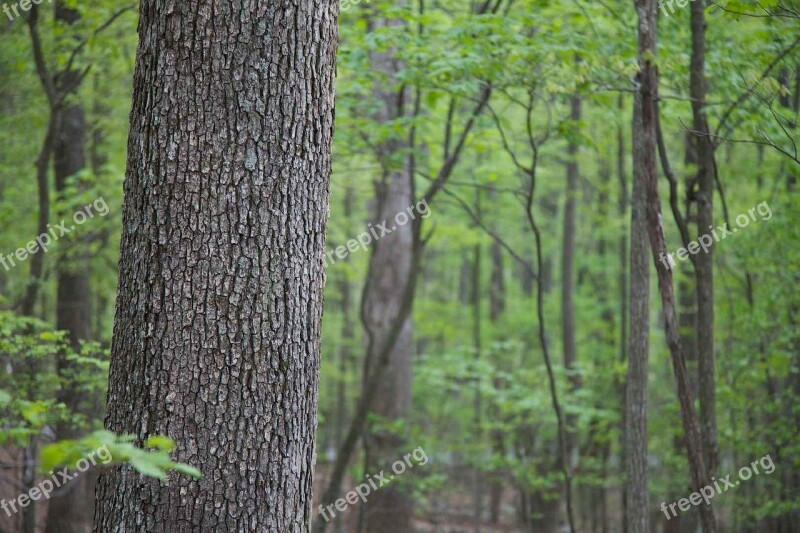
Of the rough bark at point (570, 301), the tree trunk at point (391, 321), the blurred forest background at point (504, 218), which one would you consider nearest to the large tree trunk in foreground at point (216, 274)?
the blurred forest background at point (504, 218)

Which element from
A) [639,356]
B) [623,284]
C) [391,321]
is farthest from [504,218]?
[639,356]

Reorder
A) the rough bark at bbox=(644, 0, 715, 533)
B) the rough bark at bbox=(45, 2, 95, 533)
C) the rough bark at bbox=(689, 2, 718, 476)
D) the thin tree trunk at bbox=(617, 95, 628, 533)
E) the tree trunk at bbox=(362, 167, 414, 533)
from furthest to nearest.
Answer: the thin tree trunk at bbox=(617, 95, 628, 533), the tree trunk at bbox=(362, 167, 414, 533), the rough bark at bbox=(45, 2, 95, 533), the rough bark at bbox=(689, 2, 718, 476), the rough bark at bbox=(644, 0, 715, 533)

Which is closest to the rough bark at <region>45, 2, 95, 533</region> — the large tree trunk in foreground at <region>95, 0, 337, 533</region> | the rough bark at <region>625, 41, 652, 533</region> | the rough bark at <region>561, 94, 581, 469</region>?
the large tree trunk in foreground at <region>95, 0, 337, 533</region>

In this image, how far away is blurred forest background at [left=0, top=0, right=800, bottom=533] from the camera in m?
→ 5.78

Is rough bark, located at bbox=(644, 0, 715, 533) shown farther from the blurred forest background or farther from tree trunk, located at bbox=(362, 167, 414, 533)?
tree trunk, located at bbox=(362, 167, 414, 533)

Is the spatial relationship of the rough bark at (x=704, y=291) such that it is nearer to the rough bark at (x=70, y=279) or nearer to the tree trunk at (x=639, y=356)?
the tree trunk at (x=639, y=356)

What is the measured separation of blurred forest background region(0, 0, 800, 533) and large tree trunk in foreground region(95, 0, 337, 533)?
23cm

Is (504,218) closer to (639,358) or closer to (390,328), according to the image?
(390,328)

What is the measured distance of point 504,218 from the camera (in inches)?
638

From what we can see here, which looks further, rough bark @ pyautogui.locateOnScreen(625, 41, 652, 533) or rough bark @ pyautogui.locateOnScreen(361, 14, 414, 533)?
rough bark @ pyautogui.locateOnScreen(361, 14, 414, 533)

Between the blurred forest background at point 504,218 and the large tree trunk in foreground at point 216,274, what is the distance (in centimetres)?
23

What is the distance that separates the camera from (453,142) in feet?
34.6

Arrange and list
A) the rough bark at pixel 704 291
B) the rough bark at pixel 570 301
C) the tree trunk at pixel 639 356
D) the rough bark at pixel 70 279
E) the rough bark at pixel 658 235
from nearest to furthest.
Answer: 1. the rough bark at pixel 658 235
2. the tree trunk at pixel 639 356
3. the rough bark at pixel 704 291
4. the rough bark at pixel 70 279
5. the rough bark at pixel 570 301

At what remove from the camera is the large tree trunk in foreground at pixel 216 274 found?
2.46 meters
